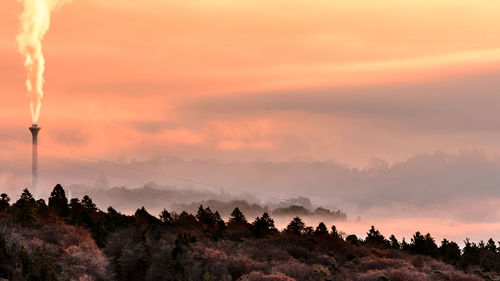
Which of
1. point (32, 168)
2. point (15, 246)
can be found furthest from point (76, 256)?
point (32, 168)

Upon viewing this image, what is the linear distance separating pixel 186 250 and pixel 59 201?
42038 mm

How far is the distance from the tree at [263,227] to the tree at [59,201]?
137 feet

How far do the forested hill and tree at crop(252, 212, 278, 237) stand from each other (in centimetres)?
22

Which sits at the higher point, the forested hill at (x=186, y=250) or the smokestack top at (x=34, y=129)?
the smokestack top at (x=34, y=129)

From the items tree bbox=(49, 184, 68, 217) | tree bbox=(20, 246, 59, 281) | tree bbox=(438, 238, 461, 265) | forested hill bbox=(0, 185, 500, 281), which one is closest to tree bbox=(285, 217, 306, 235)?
forested hill bbox=(0, 185, 500, 281)

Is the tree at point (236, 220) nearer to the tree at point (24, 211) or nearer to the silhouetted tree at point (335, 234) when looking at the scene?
the silhouetted tree at point (335, 234)

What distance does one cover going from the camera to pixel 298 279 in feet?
397

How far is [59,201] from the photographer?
→ 535 feet

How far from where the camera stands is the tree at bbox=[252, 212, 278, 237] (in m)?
173

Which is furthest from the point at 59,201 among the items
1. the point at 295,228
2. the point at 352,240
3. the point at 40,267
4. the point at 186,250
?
the point at 352,240

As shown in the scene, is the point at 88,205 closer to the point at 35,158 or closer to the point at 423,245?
the point at 35,158

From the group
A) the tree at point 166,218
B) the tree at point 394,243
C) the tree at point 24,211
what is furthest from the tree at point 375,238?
the tree at point 24,211

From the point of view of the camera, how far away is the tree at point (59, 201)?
157m

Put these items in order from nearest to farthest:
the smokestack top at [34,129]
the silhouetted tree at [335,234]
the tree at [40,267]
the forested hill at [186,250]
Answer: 1. the tree at [40,267]
2. the forested hill at [186,250]
3. the smokestack top at [34,129]
4. the silhouetted tree at [335,234]
